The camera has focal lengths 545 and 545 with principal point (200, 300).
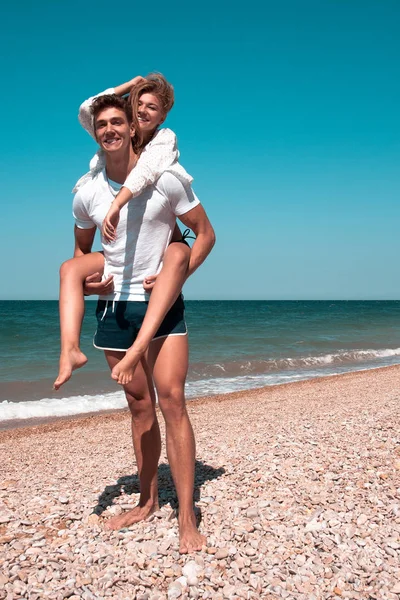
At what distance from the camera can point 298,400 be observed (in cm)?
1121

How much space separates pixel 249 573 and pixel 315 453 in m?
2.05

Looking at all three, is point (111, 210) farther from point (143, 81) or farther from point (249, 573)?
point (249, 573)

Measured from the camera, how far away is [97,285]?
3.29 meters

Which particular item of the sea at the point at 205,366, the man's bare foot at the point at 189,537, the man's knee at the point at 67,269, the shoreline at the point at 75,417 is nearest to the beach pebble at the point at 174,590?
the man's bare foot at the point at 189,537

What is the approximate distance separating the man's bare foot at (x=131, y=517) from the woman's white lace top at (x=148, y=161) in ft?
7.19

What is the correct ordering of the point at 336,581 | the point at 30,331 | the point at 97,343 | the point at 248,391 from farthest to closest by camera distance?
the point at 30,331 < the point at 248,391 < the point at 97,343 < the point at 336,581

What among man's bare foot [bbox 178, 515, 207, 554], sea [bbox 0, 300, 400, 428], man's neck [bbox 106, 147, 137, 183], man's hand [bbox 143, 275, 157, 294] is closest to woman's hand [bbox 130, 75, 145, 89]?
man's neck [bbox 106, 147, 137, 183]

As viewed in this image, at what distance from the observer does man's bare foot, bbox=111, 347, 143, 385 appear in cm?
297

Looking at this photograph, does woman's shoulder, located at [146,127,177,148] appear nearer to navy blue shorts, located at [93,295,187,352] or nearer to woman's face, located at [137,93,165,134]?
woman's face, located at [137,93,165,134]

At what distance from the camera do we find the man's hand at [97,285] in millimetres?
3291

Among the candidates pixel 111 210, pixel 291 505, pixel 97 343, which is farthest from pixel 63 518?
pixel 111 210

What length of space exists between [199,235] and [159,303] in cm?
55

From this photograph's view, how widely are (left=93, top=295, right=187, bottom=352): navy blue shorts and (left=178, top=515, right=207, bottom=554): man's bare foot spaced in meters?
1.14

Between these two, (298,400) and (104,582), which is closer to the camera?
(104,582)
